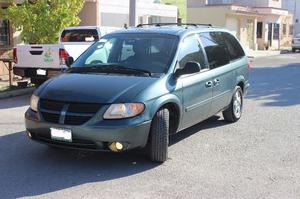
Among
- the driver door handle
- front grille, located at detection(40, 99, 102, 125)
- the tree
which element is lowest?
front grille, located at detection(40, 99, 102, 125)

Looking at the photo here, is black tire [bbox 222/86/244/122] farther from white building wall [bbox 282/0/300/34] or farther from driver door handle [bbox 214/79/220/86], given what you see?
white building wall [bbox 282/0/300/34]

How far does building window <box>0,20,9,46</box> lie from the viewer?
58.0 ft

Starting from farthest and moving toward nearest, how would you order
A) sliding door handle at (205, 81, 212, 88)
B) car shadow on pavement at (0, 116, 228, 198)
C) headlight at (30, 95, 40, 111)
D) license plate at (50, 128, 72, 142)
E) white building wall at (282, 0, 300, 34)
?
white building wall at (282, 0, 300, 34), sliding door handle at (205, 81, 212, 88), headlight at (30, 95, 40, 111), license plate at (50, 128, 72, 142), car shadow on pavement at (0, 116, 228, 198)

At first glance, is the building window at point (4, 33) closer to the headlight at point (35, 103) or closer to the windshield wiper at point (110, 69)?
the windshield wiper at point (110, 69)

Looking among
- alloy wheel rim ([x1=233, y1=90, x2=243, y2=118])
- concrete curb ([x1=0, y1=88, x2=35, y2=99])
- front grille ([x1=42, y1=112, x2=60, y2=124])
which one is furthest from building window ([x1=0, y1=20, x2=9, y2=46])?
front grille ([x1=42, y1=112, x2=60, y2=124])

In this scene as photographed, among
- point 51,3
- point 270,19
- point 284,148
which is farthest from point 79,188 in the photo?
point 270,19

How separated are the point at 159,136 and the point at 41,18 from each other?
9.98 meters

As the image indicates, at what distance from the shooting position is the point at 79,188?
5.49 m

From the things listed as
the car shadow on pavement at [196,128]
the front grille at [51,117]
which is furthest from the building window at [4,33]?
the front grille at [51,117]

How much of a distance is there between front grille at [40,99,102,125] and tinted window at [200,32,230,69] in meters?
2.56

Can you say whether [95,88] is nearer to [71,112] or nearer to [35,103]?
[71,112]

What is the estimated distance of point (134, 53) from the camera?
712 centimetres

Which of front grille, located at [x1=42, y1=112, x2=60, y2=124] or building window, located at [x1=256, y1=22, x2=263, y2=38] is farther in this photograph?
building window, located at [x1=256, y1=22, x2=263, y2=38]

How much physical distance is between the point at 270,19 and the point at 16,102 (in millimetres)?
41373
